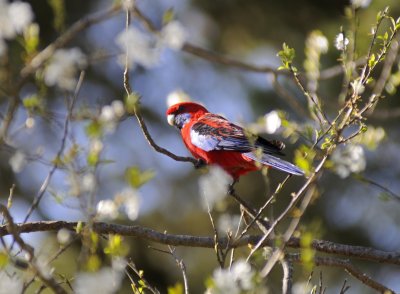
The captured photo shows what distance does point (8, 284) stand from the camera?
186 cm

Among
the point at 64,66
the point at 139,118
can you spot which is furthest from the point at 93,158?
the point at 139,118

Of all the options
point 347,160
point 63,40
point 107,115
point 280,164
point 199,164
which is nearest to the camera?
point 63,40

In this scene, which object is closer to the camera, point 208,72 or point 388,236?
point 388,236

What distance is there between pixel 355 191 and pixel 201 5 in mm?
3627

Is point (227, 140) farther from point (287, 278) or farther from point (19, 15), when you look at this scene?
point (19, 15)

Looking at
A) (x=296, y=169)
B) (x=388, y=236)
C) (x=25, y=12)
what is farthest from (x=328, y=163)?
(x=388, y=236)

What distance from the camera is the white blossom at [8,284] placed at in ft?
6.00

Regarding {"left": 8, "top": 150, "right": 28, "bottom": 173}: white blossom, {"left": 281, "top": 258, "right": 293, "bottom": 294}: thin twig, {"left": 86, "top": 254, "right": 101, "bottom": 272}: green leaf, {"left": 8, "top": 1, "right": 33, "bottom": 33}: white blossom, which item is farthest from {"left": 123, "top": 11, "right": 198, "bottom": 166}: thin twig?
{"left": 281, "top": 258, "right": 293, "bottom": 294}: thin twig

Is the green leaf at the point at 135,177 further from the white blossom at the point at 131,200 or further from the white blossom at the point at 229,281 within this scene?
the white blossom at the point at 229,281

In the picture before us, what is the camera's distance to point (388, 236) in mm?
9125

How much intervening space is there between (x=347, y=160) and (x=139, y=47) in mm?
712

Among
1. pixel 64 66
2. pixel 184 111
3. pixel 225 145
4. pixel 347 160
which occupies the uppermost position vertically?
pixel 64 66

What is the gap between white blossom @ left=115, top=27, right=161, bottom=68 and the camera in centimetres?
181

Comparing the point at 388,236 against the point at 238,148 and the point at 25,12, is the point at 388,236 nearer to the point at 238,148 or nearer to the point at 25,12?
the point at 238,148
